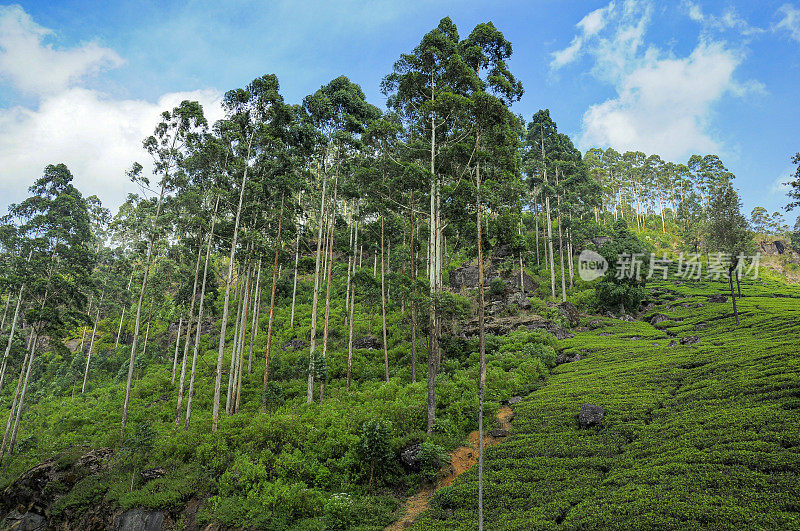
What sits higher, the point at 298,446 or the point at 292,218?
the point at 292,218

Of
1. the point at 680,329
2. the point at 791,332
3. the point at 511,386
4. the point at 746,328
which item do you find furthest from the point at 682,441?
the point at 680,329

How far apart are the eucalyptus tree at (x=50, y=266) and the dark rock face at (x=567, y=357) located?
3328cm

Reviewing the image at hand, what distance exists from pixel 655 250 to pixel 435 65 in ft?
187

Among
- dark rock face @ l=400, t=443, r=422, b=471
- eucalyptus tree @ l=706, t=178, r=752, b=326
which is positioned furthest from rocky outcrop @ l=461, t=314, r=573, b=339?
eucalyptus tree @ l=706, t=178, r=752, b=326

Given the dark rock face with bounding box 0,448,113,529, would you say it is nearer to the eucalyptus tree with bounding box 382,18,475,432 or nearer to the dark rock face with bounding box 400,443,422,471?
the dark rock face with bounding box 400,443,422,471

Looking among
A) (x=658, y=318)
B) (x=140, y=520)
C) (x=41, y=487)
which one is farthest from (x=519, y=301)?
(x=41, y=487)

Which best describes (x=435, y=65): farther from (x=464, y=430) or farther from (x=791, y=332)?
(x=791, y=332)

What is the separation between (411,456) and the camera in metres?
14.6

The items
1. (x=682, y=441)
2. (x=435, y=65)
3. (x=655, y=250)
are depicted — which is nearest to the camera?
(x=682, y=441)

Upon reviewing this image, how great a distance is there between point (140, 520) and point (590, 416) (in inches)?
717

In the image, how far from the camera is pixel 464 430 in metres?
16.6

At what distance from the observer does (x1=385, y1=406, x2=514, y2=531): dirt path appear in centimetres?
1210

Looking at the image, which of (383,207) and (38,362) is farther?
(38,362)

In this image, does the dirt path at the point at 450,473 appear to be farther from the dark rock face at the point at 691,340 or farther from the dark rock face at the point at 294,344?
the dark rock face at the point at 294,344
